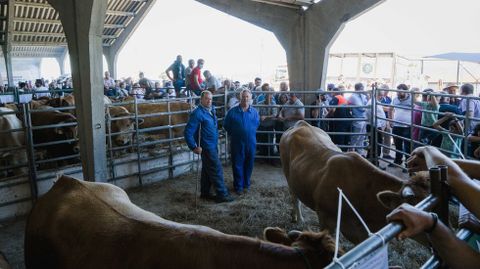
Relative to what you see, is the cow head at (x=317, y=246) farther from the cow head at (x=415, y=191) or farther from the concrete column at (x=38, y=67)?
the concrete column at (x=38, y=67)

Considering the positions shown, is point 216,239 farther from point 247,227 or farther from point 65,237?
point 247,227

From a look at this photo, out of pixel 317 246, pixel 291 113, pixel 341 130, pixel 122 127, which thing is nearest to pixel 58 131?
pixel 122 127

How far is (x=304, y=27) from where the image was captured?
1111 cm

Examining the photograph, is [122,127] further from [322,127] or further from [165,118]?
[322,127]

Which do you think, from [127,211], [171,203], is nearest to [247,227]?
[171,203]

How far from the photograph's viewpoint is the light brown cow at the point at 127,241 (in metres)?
2.33

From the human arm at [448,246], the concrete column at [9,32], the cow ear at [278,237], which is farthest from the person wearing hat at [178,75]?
the human arm at [448,246]

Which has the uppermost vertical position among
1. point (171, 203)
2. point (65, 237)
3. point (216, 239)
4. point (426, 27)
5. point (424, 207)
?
point (426, 27)

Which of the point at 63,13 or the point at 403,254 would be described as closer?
the point at 403,254

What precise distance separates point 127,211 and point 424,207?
7.69ft

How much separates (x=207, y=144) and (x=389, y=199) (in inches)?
169

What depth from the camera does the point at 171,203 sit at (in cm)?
727

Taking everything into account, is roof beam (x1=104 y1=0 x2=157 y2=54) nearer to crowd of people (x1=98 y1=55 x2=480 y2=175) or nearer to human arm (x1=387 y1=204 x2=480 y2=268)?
crowd of people (x1=98 y1=55 x2=480 y2=175)

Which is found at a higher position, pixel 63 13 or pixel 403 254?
pixel 63 13
